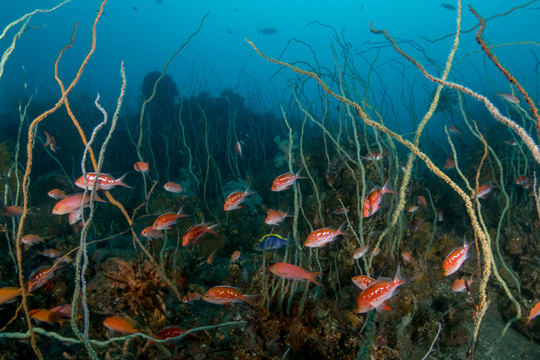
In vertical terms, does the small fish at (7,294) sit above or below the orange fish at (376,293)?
below

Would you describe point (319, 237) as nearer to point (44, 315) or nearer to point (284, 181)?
point (284, 181)

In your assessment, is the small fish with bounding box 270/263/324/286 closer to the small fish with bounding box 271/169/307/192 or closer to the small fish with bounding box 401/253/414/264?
the small fish with bounding box 271/169/307/192

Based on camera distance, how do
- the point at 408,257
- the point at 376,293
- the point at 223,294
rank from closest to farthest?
the point at 376,293, the point at 223,294, the point at 408,257

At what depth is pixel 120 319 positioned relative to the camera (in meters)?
2.44

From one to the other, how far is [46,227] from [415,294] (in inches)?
298

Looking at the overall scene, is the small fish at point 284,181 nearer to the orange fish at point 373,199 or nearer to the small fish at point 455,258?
the orange fish at point 373,199

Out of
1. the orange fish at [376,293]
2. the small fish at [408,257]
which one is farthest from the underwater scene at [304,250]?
the small fish at [408,257]

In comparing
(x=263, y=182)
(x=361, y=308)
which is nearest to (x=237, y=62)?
(x=263, y=182)

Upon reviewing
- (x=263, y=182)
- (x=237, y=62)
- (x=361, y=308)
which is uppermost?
(x=237, y=62)

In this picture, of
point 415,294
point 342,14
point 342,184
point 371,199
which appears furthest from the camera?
point 342,14

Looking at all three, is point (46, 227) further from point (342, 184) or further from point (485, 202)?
point (485, 202)

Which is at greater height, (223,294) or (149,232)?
(223,294)

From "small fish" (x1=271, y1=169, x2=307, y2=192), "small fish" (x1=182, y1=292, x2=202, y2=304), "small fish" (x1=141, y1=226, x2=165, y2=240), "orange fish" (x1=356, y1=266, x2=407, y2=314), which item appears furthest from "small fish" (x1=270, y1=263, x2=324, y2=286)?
"small fish" (x1=141, y1=226, x2=165, y2=240)

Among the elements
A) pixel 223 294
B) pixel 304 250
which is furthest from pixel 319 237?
pixel 304 250
